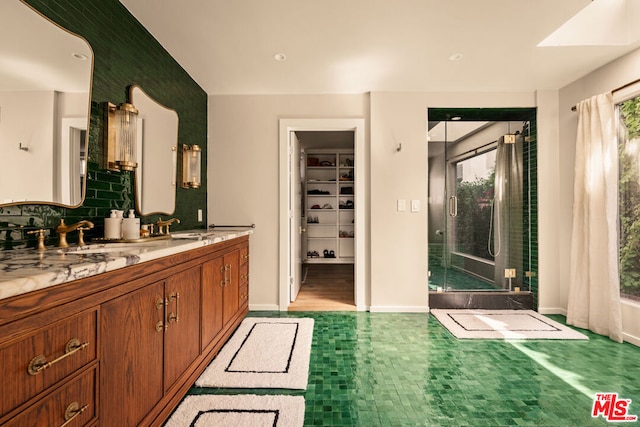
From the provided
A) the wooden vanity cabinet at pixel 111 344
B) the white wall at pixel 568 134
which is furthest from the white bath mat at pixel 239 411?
the white wall at pixel 568 134

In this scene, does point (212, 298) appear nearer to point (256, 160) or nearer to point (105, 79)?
point (105, 79)

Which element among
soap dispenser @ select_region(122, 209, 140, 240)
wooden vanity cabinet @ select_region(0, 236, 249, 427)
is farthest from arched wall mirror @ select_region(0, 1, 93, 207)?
wooden vanity cabinet @ select_region(0, 236, 249, 427)

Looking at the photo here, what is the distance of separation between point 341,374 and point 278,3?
102 inches

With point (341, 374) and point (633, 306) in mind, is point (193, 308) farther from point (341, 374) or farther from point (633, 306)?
point (633, 306)

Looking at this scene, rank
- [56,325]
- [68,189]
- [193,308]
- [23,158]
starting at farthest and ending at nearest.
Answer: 1. [193,308]
2. [68,189]
3. [23,158]
4. [56,325]

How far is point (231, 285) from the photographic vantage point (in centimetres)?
275

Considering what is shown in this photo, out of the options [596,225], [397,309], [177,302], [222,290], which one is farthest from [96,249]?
[596,225]

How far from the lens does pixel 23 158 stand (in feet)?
4.63

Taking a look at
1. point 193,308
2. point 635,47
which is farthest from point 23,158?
point 635,47

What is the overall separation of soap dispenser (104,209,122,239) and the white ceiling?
4.81ft

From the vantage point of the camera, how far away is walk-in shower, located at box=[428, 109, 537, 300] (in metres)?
3.68

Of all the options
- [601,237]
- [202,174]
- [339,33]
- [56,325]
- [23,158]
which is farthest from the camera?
[202,174]

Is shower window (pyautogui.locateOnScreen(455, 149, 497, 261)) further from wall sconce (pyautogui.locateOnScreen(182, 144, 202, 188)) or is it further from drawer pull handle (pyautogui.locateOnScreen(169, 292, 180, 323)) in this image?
drawer pull handle (pyautogui.locateOnScreen(169, 292, 180, 323))

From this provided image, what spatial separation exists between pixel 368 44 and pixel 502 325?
2.96 metres
